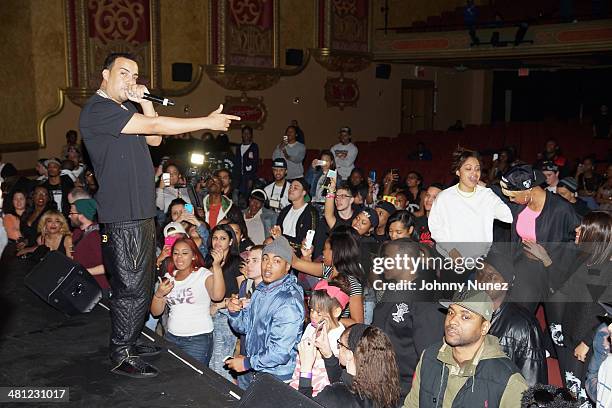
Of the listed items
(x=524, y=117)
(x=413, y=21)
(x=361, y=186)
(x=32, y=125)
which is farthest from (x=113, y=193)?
(x=524, y=117)

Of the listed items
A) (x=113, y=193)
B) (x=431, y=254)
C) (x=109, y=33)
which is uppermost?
(x=109, y=33)

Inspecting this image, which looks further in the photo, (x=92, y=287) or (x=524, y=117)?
(x=524, y=117)

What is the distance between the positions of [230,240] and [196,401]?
1.83m

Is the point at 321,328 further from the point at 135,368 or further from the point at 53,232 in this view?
the point at 53,232

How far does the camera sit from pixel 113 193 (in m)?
2.65

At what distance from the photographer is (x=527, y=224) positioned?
4133 millimetres

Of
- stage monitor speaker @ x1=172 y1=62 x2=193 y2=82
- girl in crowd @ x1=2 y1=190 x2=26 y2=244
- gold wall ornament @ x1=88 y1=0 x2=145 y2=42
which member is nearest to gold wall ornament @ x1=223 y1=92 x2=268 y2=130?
stage monitor speaker @ x1=172 y1=62 x2=193 y2=82

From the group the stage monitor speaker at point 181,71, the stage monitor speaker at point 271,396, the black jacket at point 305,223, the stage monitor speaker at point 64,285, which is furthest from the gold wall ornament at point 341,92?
the stage monitor speaker at point 271,396

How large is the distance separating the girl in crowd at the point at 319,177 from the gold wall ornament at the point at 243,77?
4.84 m

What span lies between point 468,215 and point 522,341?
127 centimetres

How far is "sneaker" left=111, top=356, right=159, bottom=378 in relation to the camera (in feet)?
8.81

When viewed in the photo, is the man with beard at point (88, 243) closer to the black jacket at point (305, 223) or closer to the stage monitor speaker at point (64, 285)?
the stage monitor speaker at point (64, 285)

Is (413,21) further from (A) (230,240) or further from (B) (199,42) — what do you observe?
(A) (230,240)

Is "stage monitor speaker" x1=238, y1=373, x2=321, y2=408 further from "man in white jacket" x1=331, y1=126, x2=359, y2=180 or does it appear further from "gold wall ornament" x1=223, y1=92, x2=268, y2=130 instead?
"gold wall ornament" x1=223, y1=92, x2=268, y2=130
